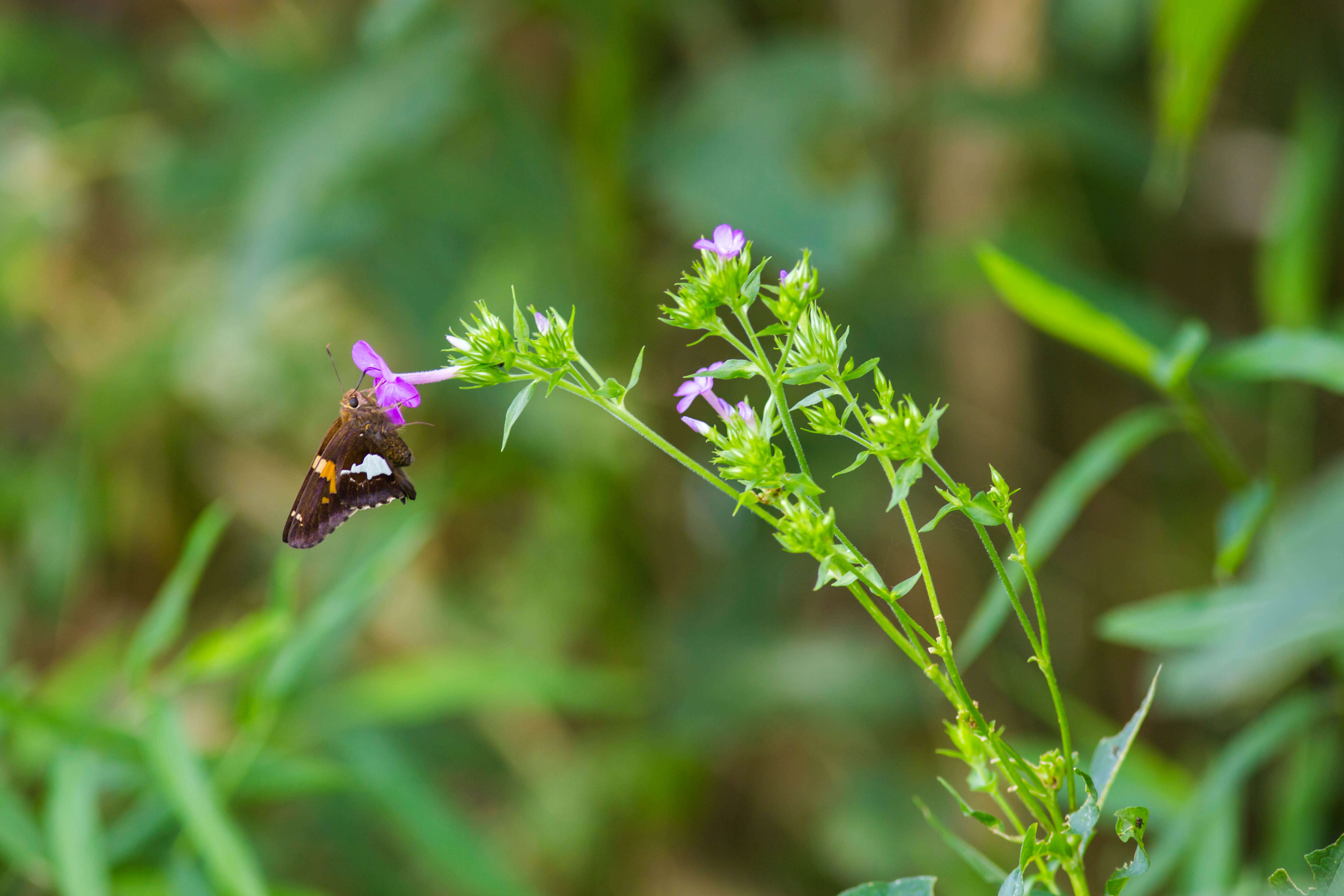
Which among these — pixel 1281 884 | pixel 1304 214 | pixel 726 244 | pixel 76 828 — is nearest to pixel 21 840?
pixel 76 828

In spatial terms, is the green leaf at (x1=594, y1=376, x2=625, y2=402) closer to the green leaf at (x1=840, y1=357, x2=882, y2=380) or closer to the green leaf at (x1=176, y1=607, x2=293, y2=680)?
the green leaf at (x1=840, y1=357, x2=882, y2=380)

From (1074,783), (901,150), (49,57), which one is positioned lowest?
(1074,783)

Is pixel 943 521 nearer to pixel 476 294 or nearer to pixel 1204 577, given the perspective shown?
pixel 1204 577

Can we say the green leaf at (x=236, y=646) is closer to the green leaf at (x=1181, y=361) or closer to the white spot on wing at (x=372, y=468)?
the white spot on wing at (x=372, y=468)

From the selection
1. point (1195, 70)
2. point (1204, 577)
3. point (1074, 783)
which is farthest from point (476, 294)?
point (1204, 577)

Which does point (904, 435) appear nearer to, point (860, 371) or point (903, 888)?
point (860, 371)
